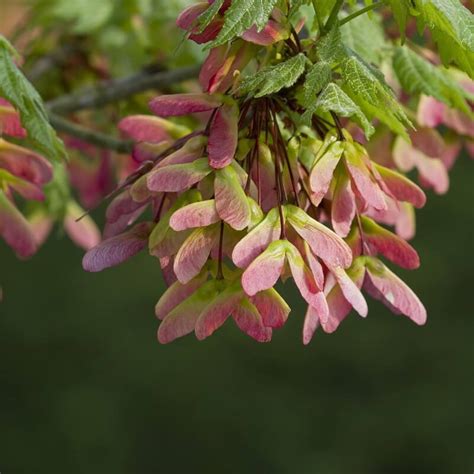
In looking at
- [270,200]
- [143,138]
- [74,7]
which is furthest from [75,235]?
[270,200]

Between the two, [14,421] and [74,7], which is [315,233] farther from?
[14,421]

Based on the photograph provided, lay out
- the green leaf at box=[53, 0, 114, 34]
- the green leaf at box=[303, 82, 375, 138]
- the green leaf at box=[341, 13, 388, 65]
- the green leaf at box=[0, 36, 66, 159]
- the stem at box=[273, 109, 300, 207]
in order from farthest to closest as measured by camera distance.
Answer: the green leaf at box=[53, 0, 114, 34] → the green leaf at box=[341, 13, 388, 65] → the green leaf at box=[0, 36, 66, 159] → the stem at box=[273, 109, 300, 207] → the green leaf at box=[303, 82, 375, 138]

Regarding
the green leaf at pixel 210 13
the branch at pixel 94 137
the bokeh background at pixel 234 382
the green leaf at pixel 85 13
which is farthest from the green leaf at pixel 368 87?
the bokeh background at pixel 234 382

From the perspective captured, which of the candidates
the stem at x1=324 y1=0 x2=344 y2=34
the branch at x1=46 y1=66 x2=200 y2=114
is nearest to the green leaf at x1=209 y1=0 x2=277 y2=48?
the stem at x1=324 y1=0 x2=344 y2=34

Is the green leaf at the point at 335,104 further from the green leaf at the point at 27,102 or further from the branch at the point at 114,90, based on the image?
the branch at the point at 114,90

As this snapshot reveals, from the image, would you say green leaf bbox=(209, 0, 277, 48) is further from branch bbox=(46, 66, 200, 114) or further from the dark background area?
the dark background area

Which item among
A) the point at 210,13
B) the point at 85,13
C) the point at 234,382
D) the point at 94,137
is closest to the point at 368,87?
the point at 210,13

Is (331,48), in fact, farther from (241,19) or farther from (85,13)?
(85,13)
